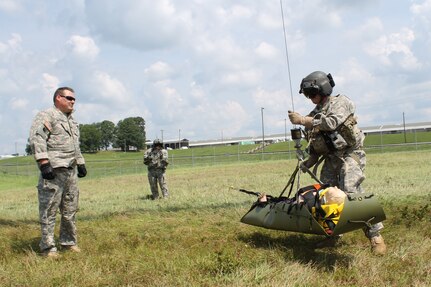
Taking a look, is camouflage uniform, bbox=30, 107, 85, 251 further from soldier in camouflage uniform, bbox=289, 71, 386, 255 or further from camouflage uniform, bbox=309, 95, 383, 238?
camouflage uniform, bbox=309, 95, 383, 238

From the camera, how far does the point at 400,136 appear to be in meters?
63.0

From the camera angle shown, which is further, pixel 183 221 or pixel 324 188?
pixel 183 221

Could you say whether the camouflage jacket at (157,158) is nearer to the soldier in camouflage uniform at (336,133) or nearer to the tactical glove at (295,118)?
the soldier in camouflage uniform at (336,133)

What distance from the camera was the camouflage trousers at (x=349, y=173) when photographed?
5250 millimetres

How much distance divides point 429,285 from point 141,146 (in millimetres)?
107301

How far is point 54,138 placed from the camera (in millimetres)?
5477

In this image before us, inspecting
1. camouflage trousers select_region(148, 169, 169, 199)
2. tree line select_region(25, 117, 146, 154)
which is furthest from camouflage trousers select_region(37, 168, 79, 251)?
tree line select_region(25, 117, 146, 154)

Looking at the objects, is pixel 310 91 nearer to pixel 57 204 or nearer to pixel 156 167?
pixel 57 204

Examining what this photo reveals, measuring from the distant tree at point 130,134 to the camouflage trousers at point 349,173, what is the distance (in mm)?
104334

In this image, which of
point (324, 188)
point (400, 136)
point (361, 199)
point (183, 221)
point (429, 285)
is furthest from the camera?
point (400, 136)

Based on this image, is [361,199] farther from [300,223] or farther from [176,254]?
[176,254]

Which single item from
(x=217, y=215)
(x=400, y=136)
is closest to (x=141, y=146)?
(x=400, y=136)

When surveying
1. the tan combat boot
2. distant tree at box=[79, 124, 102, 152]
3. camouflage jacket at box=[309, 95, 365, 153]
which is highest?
distant tree at box=[79, 124, 102, 152]

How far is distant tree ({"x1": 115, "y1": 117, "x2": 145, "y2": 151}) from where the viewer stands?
362 ft
